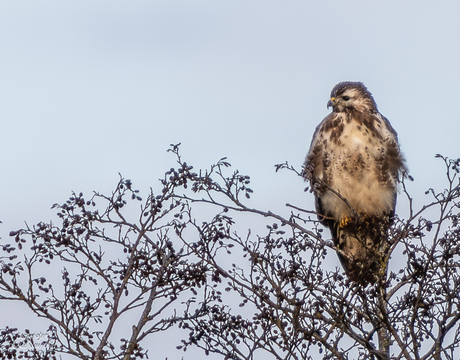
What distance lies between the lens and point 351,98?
264 inches

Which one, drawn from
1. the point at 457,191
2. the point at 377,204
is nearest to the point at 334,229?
the point at 377,204

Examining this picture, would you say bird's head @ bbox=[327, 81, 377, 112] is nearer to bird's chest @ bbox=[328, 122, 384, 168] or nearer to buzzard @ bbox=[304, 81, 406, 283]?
buzzard @ bbox=[304, 81, 406, 283]

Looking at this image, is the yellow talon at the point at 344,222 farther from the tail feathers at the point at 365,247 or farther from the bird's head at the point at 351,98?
the bird's head at the point at 351,98

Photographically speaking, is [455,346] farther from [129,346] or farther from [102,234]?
[102,234]

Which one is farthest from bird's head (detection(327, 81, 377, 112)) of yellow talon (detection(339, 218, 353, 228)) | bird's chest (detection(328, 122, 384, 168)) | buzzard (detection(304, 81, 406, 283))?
yellow talon (detection(339, 218, 353, 228))

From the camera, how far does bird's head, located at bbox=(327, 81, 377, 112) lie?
6.66m

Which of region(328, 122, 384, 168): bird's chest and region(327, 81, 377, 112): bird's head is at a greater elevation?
region(327, 81, 377, 112): bird's head

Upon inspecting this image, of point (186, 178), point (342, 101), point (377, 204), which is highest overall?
point (342, 101)

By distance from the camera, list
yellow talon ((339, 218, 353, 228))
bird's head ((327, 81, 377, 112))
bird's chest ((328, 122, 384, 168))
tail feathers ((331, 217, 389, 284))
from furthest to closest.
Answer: bird's head ((327, 81, 377, 112)) → yellow talon ((339, 218, 353, 228)) → bird's chest ((328, 122, 384, 168)) → tail feathers ((331, 217, 389, 284))

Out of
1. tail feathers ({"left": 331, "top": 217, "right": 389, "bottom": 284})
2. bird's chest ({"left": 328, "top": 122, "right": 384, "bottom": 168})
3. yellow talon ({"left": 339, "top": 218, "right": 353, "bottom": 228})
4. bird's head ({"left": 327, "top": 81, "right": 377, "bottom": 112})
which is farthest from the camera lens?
bird's head ({"left": 327, "top": 81, "right": 377, "bottom": 112})

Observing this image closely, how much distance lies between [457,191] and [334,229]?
2.69 m

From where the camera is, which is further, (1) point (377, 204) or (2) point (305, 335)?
(1) point (377, 204)

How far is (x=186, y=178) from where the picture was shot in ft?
14.2

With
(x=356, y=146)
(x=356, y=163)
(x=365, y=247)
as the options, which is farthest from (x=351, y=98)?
(x=365, y=247)
